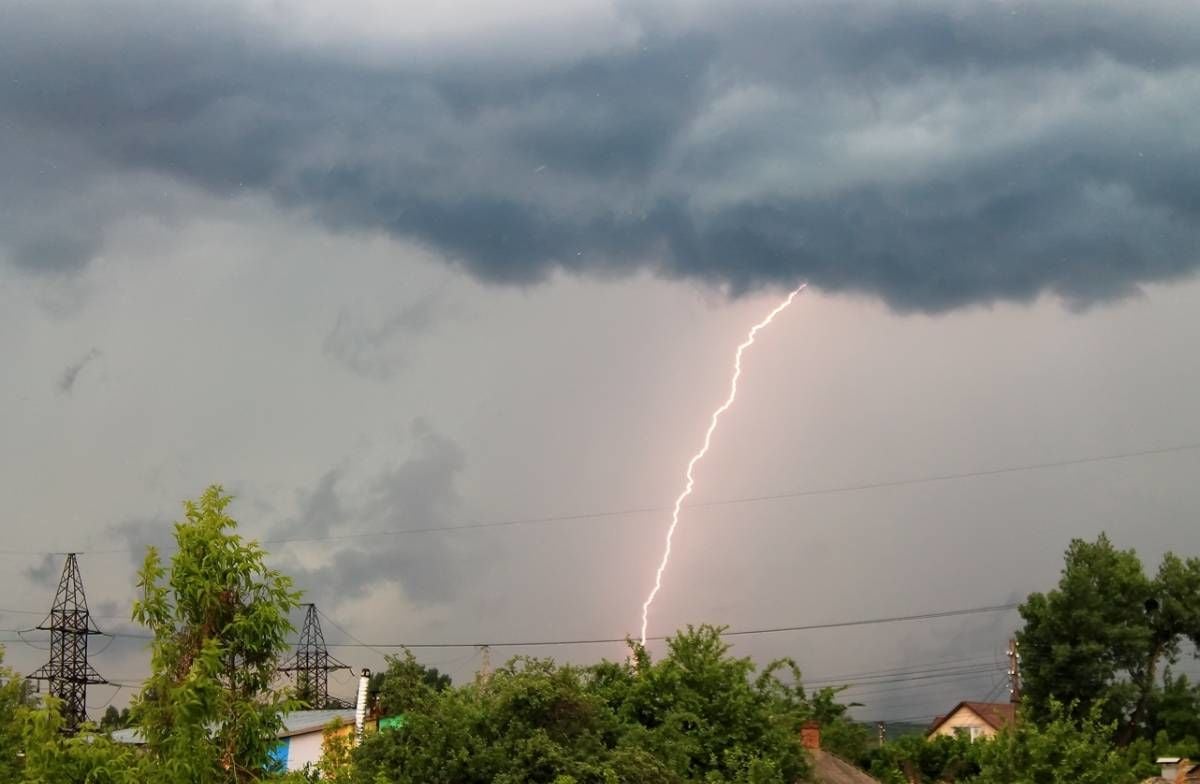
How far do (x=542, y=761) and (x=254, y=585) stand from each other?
14.7 metres

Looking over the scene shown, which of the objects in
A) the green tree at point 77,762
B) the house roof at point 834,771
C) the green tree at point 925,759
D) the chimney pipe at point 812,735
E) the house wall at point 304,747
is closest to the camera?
the green tree at point 77,762

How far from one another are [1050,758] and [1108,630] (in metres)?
69.9

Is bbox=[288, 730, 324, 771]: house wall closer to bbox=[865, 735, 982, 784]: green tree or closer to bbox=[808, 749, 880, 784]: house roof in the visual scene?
bbox=[808, 749, 880, 784]: house roof

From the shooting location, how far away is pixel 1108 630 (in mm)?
96188

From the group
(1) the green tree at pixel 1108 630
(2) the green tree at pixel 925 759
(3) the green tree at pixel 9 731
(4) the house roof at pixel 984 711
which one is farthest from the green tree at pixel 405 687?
(4) the house roof at pixel 984 711

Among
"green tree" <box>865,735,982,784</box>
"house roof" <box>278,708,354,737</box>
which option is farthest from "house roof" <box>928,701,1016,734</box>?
"house roof" <box>278,708,354,737</box>

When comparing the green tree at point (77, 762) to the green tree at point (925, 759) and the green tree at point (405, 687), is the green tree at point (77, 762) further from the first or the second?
the green tree at point (925, 759)

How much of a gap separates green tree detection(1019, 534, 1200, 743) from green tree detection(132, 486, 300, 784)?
8505cm

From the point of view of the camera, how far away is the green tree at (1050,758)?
30938 millimetres

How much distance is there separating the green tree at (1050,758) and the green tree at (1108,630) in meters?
66.4

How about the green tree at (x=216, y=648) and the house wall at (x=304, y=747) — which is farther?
the house wall at (x=304, y=747)

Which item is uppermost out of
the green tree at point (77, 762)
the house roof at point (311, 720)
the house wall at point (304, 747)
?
the house roof at point (311, 720)

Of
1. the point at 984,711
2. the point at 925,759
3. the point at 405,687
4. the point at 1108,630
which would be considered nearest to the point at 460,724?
the point at 405,687

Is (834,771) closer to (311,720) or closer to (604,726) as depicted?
(604,726)
